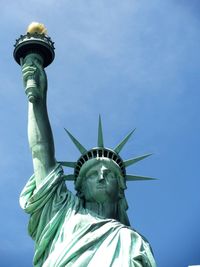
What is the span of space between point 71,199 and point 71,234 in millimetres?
930

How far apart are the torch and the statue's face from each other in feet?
7.14

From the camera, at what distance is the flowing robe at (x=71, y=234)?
39.8 ft

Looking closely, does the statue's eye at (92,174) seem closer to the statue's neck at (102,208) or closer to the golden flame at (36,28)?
the statue's neck at (102,208)

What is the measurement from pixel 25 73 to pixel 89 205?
258cm

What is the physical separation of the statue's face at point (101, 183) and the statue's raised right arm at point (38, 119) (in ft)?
2.33

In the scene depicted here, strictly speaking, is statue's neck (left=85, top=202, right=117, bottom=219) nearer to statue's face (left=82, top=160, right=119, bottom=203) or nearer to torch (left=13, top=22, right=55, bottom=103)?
statue's face (left=82, top=160, right=119, bottom=203)

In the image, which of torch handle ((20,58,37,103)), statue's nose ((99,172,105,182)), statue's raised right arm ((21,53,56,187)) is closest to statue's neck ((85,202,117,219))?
statue's nose ((99,172,105,182))

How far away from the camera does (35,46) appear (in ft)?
47.8

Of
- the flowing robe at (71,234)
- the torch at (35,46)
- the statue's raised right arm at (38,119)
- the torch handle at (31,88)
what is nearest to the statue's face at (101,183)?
the flowing robe at (71,234)

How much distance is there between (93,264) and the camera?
12.0 m

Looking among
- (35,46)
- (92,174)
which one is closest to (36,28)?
(35,46)

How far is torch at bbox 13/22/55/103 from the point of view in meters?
14.5

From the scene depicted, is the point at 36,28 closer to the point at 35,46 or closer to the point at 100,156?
the point at 35,46

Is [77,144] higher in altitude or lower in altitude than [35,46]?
lower
